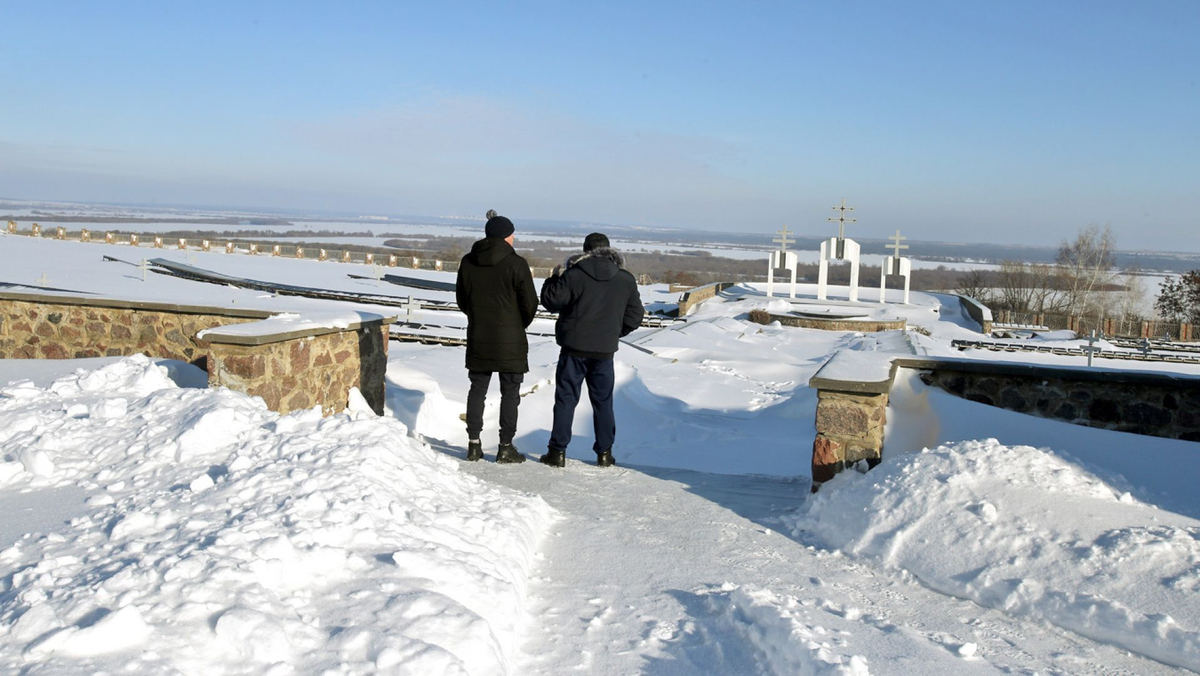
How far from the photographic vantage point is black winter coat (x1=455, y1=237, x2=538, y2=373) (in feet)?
18.9

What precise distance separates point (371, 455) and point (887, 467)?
2676mm

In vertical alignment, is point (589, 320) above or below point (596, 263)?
below

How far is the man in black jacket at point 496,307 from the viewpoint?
575cm

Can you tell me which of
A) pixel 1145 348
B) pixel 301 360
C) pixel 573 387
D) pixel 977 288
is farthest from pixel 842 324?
pixel 977 288

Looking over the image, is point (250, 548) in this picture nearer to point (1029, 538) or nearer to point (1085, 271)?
point (1029, 538)

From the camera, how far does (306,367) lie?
20.5ft

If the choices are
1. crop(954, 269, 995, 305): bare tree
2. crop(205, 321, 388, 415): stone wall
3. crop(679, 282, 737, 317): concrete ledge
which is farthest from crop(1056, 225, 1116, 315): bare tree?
crop(205, 321, 388, 415): stone wall

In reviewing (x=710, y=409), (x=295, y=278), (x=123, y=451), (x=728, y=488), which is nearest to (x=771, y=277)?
(x=295, y=278)

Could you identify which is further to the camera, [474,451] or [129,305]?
[129,305]

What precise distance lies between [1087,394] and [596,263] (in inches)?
134

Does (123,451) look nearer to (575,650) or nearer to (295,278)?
(575,650)

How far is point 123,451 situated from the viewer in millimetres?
4180

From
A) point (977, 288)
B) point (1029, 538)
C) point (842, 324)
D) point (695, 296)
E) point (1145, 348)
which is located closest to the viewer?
point (1029, 538)

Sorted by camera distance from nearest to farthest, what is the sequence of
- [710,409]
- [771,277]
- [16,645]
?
[16,645] < [710,409] < [771,277]
